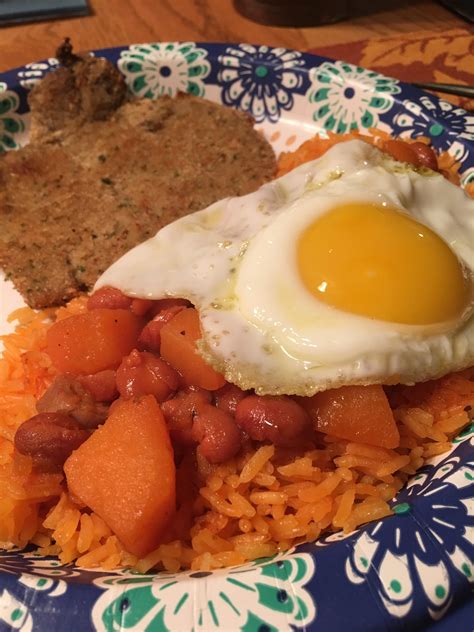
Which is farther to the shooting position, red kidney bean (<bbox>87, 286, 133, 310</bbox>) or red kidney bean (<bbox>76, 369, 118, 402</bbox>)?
red kidney bean (<bbox>87, 286, 133, 310</bbox>)

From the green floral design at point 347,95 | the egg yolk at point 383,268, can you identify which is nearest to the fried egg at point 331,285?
the egg yolk at point 383,268

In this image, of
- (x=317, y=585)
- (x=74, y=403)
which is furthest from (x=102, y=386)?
(x=317, y=585)

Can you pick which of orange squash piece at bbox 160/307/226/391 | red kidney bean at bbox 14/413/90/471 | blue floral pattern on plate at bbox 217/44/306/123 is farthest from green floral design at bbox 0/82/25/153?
red kidney bean at bbox 14/413/90/471

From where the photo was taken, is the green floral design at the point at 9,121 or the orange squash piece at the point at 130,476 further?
the green floral design at the point at 9,121

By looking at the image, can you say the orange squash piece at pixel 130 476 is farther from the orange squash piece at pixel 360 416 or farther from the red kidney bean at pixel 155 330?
the orange squash piece at pixel 360 416

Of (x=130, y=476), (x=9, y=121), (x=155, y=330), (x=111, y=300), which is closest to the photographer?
(x=130, y=476)

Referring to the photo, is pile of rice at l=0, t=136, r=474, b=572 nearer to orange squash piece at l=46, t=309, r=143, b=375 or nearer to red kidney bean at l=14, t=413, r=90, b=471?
red kidney bean at l=14, t=413, r=90, b=471

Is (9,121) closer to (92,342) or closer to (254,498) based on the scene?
(92,342)
